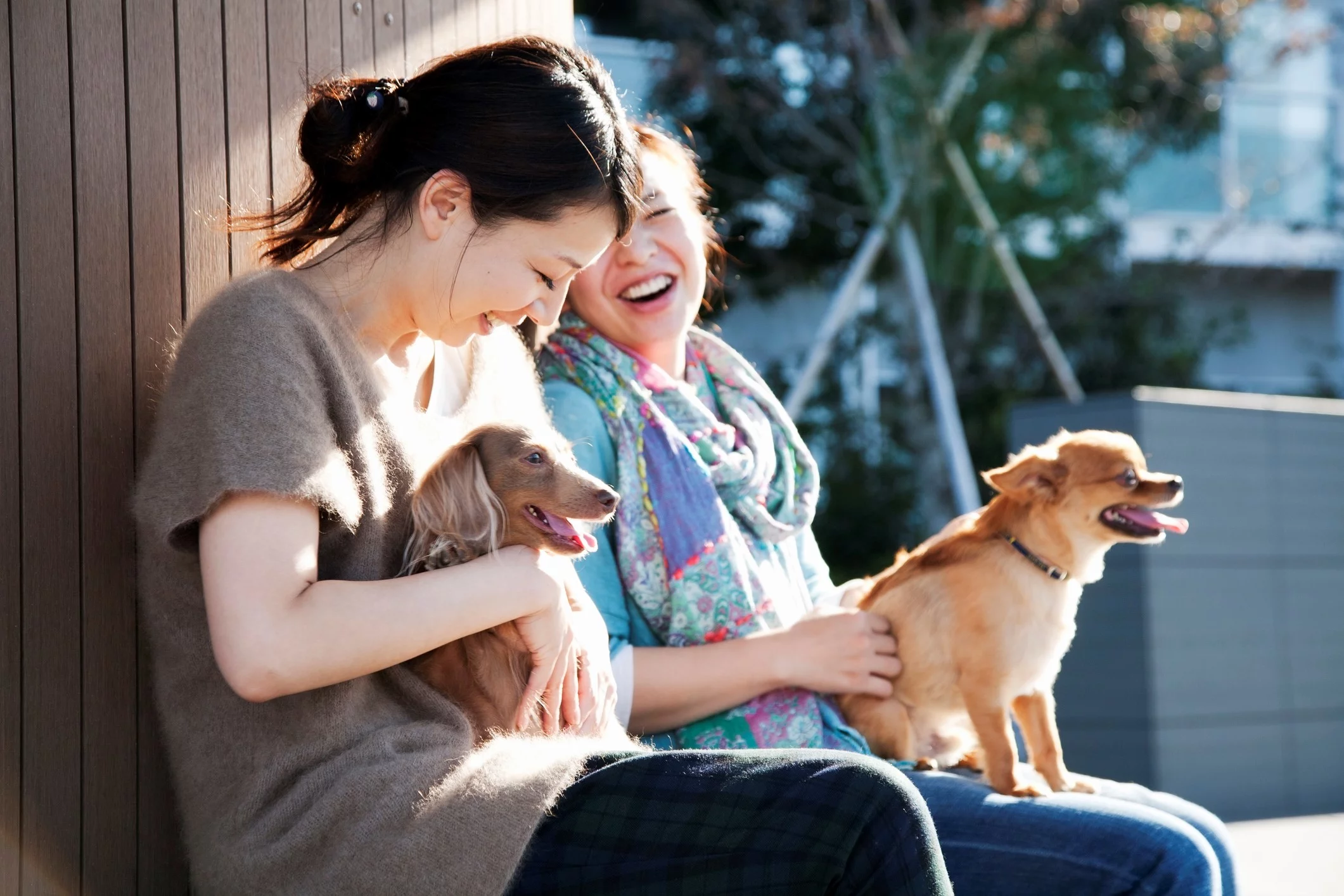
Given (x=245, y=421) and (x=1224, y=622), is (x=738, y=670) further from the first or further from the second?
(x=1224, y=622)

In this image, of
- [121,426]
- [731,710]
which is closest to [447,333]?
[121,426]

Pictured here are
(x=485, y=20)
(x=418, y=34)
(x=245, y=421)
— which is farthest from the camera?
(x=485, y=20)

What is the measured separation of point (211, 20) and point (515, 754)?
1.45 m

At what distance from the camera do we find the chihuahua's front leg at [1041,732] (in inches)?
116

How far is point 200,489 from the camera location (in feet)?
5.86

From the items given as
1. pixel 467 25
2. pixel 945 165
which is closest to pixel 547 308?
pixel 467 25

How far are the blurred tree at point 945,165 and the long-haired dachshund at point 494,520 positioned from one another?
804cm

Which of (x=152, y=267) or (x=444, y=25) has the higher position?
(x=444, y=25)

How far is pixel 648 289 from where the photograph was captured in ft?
9.94

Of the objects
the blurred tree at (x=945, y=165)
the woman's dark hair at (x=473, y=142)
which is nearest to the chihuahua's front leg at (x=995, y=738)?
the woman's dark hair at (x=473, y=142)

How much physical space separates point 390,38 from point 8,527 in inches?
54.3

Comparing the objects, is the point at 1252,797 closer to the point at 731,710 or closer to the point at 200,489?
the point at 731,710

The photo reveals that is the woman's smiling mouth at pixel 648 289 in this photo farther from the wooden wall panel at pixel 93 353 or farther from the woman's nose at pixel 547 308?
the wooden wall panel at pixel 93 353

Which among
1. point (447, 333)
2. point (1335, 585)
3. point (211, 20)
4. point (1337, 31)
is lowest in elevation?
point (1335, 585)
